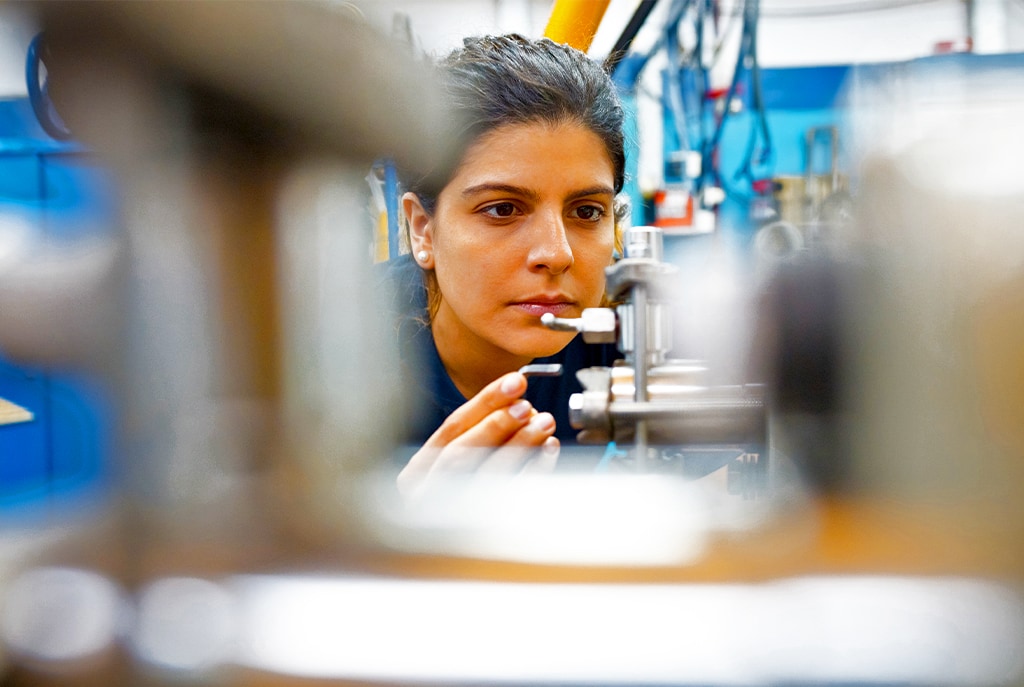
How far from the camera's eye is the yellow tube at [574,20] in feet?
1.22

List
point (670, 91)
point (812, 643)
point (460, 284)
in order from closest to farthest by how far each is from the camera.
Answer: point (812, 643) < point (460, 284) < point (670, 91)

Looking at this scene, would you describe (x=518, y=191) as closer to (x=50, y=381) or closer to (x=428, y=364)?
(x=428, y=364)

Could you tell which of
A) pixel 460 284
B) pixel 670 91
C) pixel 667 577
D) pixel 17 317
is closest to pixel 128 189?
pixel 17 317

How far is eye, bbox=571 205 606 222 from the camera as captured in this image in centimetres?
40

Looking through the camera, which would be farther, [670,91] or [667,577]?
[670,91]

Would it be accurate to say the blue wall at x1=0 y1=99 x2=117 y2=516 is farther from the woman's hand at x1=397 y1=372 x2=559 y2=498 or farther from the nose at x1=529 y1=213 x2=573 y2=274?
the nose at x1=529 y1=213 x2=573 y2=274

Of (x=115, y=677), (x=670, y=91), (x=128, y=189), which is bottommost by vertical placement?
(x=115, y=677)

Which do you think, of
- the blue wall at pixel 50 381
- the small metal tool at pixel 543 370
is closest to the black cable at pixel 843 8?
the small metal tool at pixel 543 370

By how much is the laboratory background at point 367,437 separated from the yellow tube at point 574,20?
0.22 meters

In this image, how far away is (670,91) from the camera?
879 millimetres

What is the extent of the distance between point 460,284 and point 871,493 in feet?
0.99

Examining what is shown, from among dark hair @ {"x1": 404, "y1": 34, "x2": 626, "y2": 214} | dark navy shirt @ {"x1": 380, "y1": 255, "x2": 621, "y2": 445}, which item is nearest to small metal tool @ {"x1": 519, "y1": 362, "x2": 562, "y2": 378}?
dark navy shirt @ {"x1": 380, "y1": 255, "x2": 621, "y2": 445}

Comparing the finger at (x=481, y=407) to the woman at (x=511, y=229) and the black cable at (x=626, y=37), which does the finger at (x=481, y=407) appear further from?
the black cable at (x=626, y=37)

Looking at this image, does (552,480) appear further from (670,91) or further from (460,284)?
(670,91)
